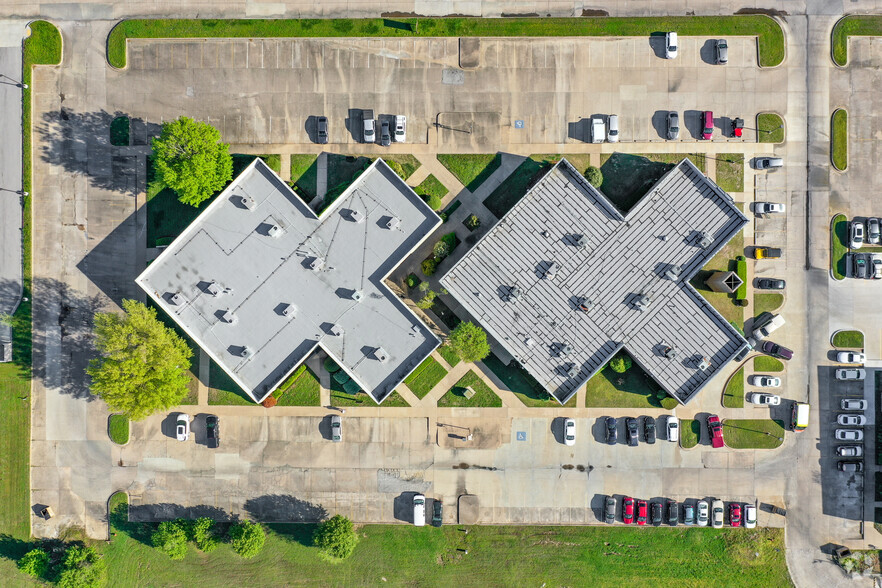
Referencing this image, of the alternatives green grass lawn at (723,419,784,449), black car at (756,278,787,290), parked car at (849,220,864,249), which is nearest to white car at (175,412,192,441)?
green grass lawn at (723,419,784,449)

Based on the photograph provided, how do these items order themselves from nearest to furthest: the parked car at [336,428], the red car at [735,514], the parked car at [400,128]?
the parked car at [400,128], the parked car at [336,428], the red car at [735,514]

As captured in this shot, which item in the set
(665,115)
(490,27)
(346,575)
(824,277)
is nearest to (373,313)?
(346,575)

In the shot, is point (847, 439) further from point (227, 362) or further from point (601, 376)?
point (227, 362)

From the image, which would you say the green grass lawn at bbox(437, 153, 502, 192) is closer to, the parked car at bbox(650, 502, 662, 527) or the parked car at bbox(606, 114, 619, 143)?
the parked car at bbox(606, 114, 619, 143)

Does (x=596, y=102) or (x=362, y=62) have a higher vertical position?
(x=362, y=62)

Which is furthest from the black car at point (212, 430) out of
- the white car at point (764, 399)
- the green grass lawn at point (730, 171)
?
the green grass lawn at point (730, 171)

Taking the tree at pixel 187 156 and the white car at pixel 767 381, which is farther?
the white car at pixel 767 381

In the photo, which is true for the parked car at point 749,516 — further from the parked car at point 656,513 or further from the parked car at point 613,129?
the parked car at point 613,129

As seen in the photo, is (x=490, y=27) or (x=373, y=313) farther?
(x=490, y=27)
